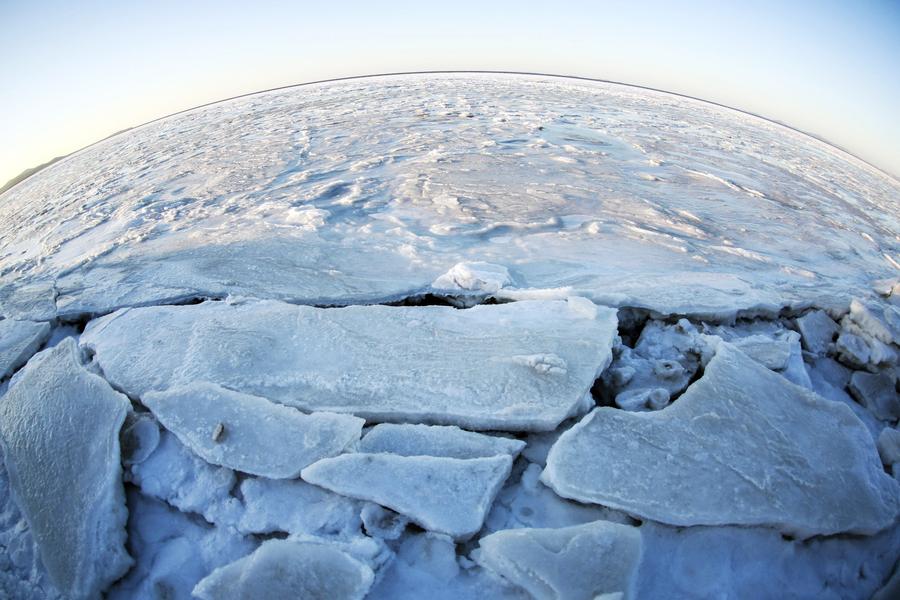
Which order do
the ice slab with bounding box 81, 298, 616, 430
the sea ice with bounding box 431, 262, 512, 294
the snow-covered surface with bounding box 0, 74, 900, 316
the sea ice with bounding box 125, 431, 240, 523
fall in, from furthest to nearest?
the snow-covered surface with bounding box 0, 74, 900, 316, the sea ice with bounding box 431, 262, 512, 294, the ice slab with bounding box 81, 298, 616, 430, the sea ice with bounding box 125, 431, 240, 523

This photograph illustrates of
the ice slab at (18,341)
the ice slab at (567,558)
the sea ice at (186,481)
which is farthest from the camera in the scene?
the ice slab at (18,341)

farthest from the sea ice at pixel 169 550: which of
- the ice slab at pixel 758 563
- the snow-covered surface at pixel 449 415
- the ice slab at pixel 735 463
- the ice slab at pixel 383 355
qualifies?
Answer: the ice slab at pixel 758 563

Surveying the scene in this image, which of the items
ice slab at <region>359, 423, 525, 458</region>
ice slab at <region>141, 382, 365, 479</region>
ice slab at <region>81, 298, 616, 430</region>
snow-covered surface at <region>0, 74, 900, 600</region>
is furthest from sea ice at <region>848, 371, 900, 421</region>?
ice slab at <region>141, 382, 365, 479</region>

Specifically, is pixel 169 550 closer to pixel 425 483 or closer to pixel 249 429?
pixel 249 429

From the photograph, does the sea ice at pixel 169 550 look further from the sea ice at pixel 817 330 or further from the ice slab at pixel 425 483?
the sea ice at pixel 817 330

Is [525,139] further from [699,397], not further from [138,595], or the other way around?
[138,595]

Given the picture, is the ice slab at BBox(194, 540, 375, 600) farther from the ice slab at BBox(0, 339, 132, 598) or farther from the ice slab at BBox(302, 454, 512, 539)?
the ice slab at BBox(0, 339, 132, 598)

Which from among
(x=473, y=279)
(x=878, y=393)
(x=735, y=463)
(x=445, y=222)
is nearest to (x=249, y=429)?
(x=473, y=279)
